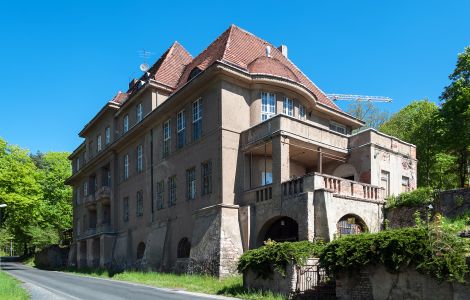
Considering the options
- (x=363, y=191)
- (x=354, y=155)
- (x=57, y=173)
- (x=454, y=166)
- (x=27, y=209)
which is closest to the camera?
(x=363, y=191)

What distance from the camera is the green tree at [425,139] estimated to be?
1428 inches

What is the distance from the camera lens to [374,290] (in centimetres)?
1541

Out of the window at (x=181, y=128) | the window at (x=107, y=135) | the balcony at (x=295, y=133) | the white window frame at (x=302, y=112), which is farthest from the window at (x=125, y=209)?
the white window frame at (x=302, y=112)

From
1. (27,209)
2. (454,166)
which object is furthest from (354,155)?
(27,209)

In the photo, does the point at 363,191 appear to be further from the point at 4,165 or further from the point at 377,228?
the point at 4,165

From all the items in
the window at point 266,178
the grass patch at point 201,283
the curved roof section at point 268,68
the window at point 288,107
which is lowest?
the grass patch at point 201,283

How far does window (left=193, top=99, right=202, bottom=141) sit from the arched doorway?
985 cm

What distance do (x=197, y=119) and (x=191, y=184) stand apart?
12.4 feet

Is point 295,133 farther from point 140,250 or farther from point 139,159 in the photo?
point 140,250

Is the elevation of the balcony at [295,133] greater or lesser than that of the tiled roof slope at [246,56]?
lesser

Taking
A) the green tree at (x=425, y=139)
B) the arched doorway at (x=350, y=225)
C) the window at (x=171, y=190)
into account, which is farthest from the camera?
the green tree at (x=425, y=139)

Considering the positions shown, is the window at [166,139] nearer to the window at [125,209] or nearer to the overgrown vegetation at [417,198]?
the window at [125,209]

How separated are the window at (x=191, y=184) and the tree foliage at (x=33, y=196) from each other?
78.7 ft

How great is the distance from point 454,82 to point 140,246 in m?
→ 24.5
